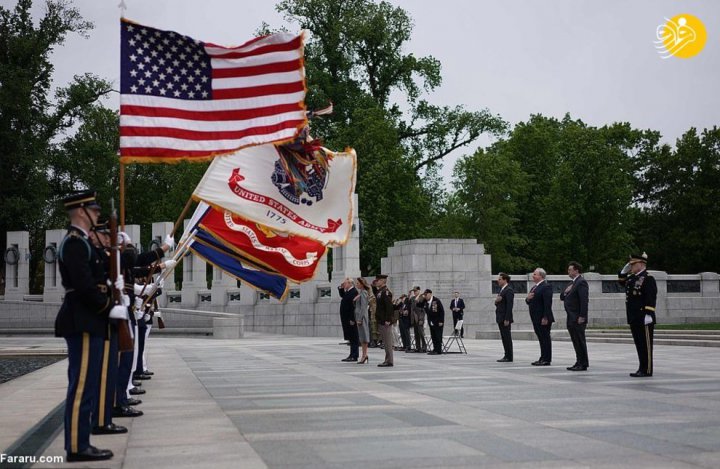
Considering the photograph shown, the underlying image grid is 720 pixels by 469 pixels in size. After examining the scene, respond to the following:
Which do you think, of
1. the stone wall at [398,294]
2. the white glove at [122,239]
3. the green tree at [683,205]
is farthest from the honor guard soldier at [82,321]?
the green tree at [683,205]

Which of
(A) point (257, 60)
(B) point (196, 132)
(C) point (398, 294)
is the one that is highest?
(A) point (257, 60)

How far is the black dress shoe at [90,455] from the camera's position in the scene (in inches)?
287

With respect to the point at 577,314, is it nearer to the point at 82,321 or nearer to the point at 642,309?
the point at 642,309

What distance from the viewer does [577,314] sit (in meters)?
17.0

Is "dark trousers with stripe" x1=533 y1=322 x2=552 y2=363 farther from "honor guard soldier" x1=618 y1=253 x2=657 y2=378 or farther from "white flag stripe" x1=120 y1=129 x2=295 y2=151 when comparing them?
"white flag stripe" x1=120 y1=129 x2=295 y2=151

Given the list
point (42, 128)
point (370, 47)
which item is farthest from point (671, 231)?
point (42, 128)

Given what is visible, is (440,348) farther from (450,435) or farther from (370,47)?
(370,47)

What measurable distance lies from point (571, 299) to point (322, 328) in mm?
22032

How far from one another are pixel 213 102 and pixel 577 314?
9525 millimetres

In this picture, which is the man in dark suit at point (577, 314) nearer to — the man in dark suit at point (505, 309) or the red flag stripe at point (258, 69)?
the man in dark suit at point (505, 309)

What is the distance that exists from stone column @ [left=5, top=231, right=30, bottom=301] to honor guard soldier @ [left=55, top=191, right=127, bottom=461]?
42.6 meters

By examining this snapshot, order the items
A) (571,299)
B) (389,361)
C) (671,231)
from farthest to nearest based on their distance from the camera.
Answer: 1. (671,231)
2. (389,361)
3. (571,299)

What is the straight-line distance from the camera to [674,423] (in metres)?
9.16

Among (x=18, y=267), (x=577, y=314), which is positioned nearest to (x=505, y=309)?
(x=577, y=314)
